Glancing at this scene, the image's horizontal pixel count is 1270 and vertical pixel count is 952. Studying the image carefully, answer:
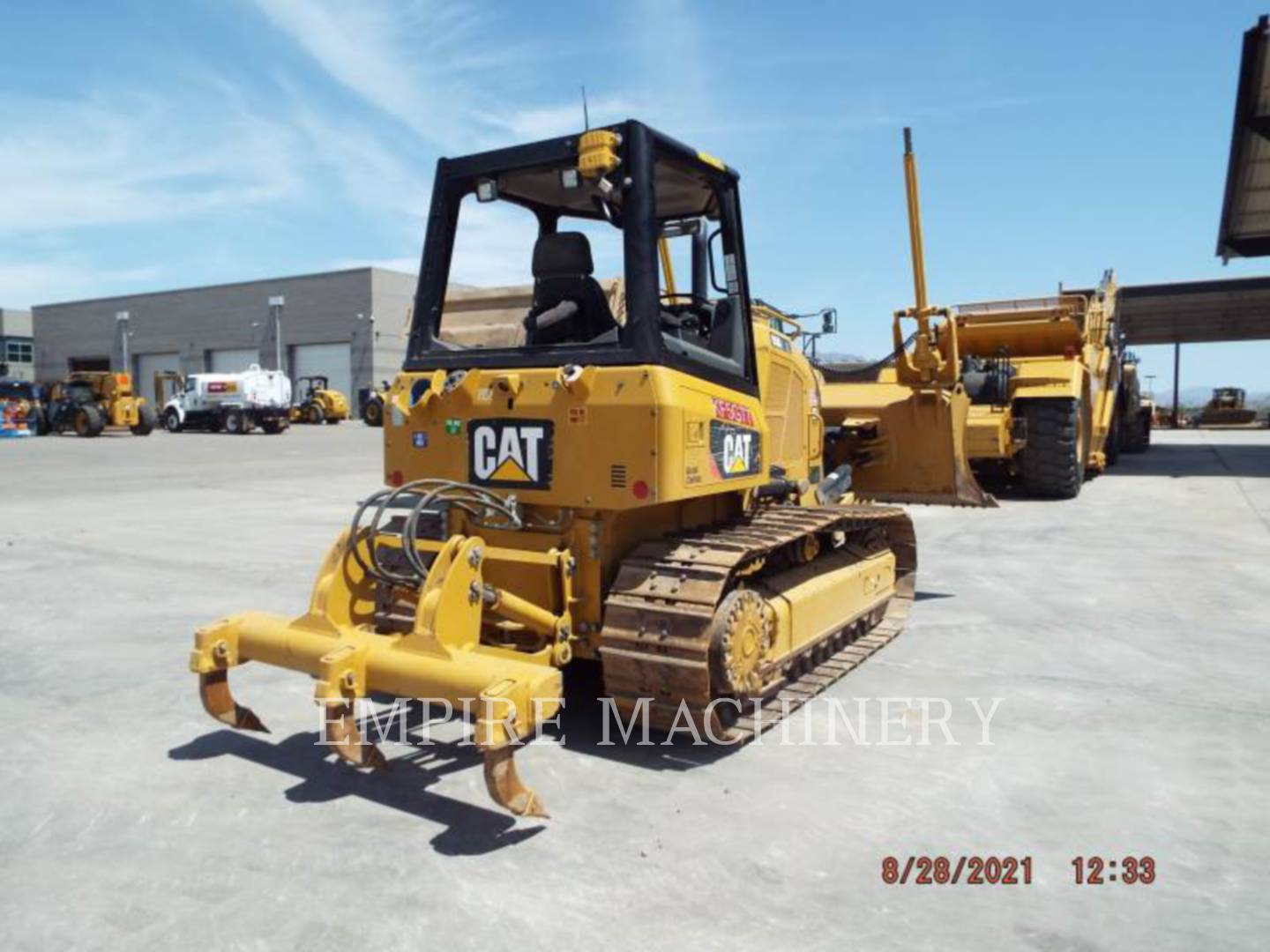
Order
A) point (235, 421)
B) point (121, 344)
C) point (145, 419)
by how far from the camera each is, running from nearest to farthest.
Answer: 1. point (145, 419)
2. point (235, 421)
3. point (121, 344)

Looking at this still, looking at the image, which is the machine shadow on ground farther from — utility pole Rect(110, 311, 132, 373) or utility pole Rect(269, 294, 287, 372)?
utility pole Rect(110, 311, 132, 373)

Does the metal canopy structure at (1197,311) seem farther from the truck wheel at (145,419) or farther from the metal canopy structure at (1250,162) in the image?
the truck wheel at (145,419)

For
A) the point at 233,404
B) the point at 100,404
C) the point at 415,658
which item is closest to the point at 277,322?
the point at 233,404

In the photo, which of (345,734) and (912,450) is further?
(912,450)

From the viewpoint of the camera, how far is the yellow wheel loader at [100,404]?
34.5 metres

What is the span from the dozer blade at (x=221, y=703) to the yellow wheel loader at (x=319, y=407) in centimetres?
4191

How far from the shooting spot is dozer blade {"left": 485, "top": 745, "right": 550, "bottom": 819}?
3324mm

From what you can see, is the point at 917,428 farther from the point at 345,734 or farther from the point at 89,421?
the point at 89,421

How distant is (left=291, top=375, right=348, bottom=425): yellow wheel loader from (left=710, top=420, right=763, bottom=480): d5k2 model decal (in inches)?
1649

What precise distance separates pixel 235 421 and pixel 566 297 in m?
35.5

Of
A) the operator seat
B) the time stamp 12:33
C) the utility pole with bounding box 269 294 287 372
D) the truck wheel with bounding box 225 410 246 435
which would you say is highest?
the utility pole with bounding box 269 294 287 372

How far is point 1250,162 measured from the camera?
18203mm

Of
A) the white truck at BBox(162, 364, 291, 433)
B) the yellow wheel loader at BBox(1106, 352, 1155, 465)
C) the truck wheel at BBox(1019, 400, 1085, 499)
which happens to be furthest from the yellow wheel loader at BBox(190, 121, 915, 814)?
the white truck at BBox(162, 364, 291, 433)

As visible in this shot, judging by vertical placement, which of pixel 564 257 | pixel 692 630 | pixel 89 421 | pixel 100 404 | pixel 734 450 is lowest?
pixel 692 630
